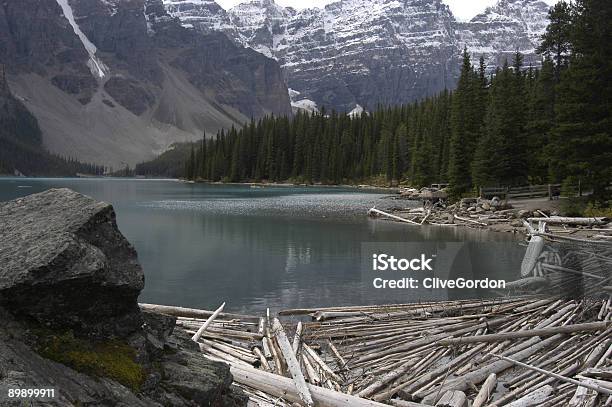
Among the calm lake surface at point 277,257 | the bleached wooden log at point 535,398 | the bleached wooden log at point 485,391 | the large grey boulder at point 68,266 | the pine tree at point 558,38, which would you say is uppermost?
the pine tree at point 558,38

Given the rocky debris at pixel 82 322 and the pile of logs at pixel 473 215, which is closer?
the rocky debris at pixel 82 322

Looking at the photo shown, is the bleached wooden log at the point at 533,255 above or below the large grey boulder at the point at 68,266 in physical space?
below

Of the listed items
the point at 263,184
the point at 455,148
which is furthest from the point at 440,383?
the point at 263,184

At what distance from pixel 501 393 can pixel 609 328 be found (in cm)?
317

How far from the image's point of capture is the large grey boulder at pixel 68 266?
18.9 feet

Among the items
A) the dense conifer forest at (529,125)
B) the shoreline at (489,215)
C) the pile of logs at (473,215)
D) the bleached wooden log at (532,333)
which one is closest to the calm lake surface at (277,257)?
the shoreline at (489,215)

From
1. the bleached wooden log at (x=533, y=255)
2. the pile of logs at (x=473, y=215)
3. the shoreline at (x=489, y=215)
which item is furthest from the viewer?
the pile of logs at (x=473, y=215)

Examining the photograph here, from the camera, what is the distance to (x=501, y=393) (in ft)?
26.8

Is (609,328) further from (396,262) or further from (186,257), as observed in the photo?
(186,257)

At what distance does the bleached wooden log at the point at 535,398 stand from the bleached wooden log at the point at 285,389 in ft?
6.18

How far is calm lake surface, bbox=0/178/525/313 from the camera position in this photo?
1964 centimetres

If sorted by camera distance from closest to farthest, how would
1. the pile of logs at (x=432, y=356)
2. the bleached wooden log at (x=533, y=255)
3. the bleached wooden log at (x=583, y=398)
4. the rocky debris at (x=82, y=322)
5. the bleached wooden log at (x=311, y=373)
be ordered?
the rocky debris at (x=82, y=322) → the bleached wooden log at (x=583, y=398) → the pile of logs at (x=432, y=356) → the bleached wooden log at (x=311, y=373) → the bleached wooden log at (x=533, y=255)

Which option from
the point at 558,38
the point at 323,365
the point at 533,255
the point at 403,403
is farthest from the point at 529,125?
the point at 403,403

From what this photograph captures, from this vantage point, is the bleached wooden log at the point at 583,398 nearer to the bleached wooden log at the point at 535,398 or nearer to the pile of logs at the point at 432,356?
the pile of logs at the point at 432,356
